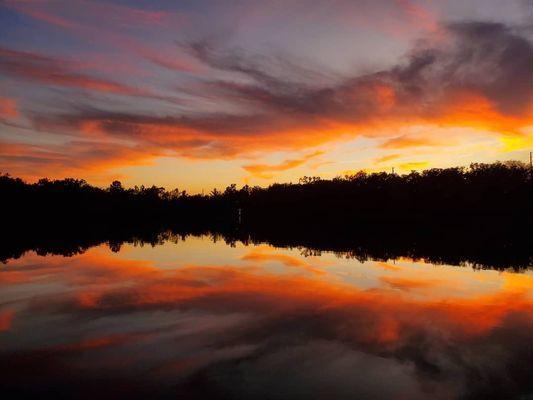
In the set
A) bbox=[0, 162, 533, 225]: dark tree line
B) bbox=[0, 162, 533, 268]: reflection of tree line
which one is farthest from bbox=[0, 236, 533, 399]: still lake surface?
bbox=[0, 162, 533, 225]: dark tree line

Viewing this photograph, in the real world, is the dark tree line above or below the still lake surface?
above

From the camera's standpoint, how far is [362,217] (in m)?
108

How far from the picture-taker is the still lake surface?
862 cm

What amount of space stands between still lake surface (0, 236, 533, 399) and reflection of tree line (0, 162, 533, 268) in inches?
501

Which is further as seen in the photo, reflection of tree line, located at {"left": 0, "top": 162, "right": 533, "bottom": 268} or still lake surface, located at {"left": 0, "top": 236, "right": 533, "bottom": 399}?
reflection of tree line, located at {"left": 0, "top": 162, "right": 533, "bottom": 268}

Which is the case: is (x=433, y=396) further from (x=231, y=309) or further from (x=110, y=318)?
(x=110, y=318)

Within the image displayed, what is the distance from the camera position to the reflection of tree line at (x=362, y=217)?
39.9 metres

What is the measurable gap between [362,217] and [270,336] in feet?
325

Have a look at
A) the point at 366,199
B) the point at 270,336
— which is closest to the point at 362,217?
the point at 366,199

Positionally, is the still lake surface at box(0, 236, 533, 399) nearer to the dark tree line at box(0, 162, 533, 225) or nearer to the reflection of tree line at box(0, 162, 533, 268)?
the reflection of tree line at box(0, 162, 533, 268)

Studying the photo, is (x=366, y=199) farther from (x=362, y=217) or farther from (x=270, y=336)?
(x=270, y=336)

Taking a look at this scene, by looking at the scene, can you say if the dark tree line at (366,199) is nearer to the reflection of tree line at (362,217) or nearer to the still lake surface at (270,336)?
the reflection of tree line at (362,217)

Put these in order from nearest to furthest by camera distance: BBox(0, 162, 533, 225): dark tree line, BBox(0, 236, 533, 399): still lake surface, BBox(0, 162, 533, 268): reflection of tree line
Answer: BBox(0, 236, 533, 399): still lake surface
BBox(0, 162, 533, 268): reflection of tree line
BBox(0, 162, 533, 225): dark tree line

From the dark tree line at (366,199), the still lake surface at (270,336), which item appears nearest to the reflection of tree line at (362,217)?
the dark tree line at (366,199)
